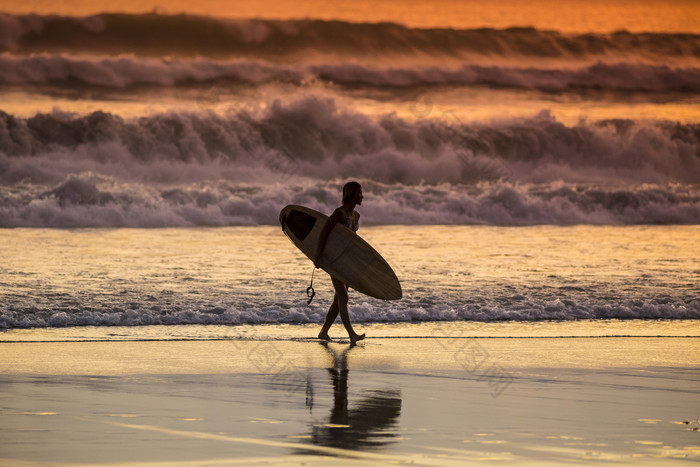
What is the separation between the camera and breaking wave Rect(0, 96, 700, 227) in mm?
44594

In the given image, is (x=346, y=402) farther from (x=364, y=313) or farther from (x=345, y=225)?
(x=364, y=313)

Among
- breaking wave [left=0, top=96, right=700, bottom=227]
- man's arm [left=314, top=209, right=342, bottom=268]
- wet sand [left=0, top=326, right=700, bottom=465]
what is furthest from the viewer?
breaking wave [left=0, top=96, right=700, bottom=227]

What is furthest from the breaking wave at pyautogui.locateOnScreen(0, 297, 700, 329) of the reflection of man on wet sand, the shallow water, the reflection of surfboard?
the reflection of man on wet sand

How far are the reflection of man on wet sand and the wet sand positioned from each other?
0.07 feet

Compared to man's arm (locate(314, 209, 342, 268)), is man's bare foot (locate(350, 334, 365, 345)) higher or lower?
lower

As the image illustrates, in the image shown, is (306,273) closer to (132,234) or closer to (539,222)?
(132,234)

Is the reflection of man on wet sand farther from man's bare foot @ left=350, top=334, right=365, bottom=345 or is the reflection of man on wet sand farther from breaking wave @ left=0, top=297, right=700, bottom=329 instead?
breaking wave @ left=0, top=297, right=700, bottom=329

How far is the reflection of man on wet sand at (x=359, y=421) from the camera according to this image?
6582 mm

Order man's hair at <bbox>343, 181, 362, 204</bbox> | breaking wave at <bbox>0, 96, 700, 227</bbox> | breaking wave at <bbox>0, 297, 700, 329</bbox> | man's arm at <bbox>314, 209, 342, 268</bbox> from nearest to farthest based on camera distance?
man's hair at <bbox>343, 181, 362, 204</bbox> → man's arm at <bbox>314, 209, 342, 268</bbox> → breaking wave at <bbox>0, 297, 700, 329</bbox> → breaking wave at <bbox>0, 96, 700, 227</bbox>

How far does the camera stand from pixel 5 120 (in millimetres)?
52906

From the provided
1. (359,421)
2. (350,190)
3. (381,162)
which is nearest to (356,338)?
(350,190)

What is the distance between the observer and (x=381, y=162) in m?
56.5

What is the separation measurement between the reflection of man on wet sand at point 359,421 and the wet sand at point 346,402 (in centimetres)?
2

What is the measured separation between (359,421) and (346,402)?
2.48 feet
